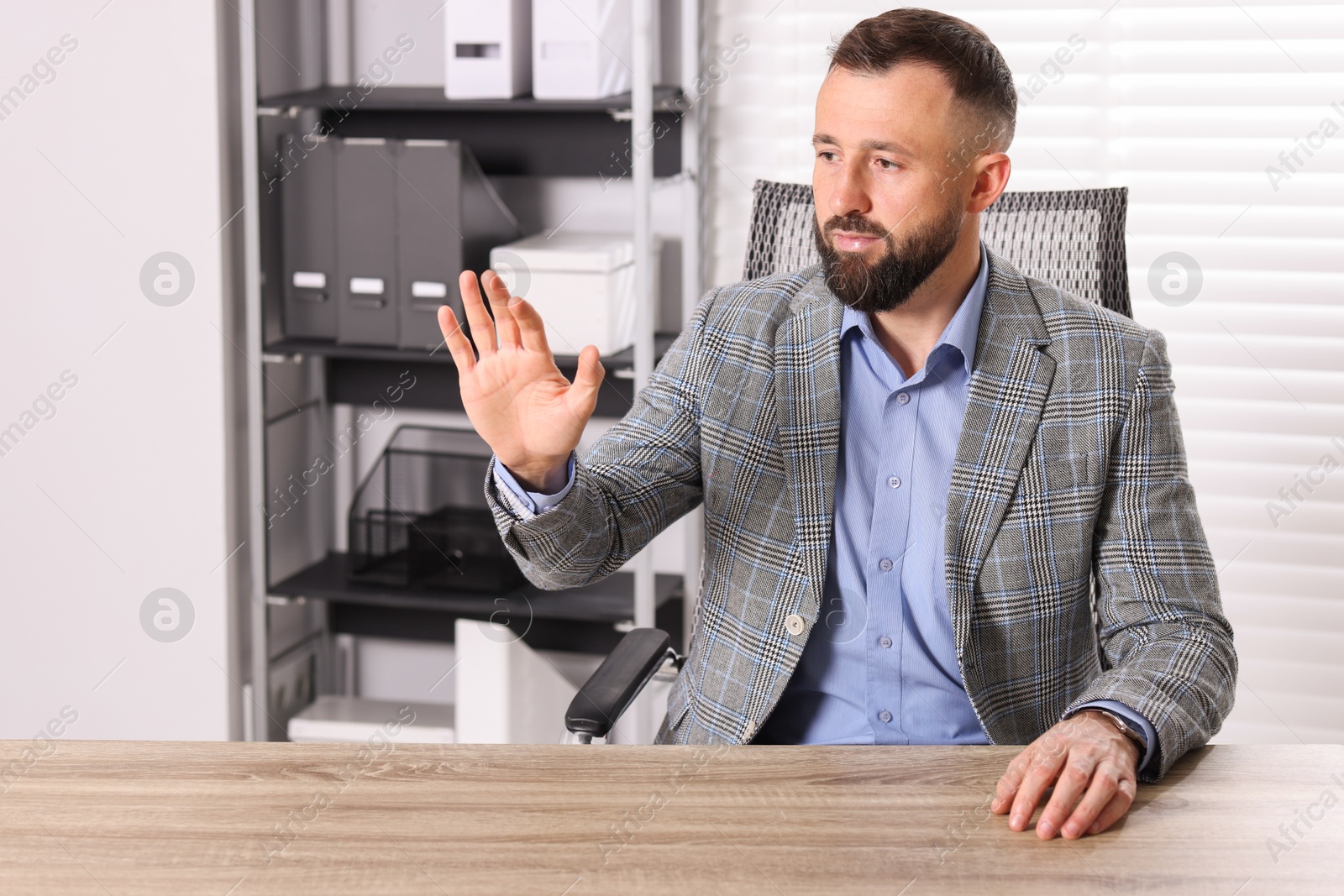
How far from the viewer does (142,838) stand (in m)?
0.96

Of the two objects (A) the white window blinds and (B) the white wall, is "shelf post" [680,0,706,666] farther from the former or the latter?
(B) the white wall

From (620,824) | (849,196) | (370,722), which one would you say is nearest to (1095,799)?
(620,824)

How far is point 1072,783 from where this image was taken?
1011 millimetres

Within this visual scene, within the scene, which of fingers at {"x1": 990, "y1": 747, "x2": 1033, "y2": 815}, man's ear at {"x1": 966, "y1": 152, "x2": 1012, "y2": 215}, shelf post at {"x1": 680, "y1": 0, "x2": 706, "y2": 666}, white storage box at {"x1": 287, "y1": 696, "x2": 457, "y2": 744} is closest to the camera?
fingers at {"x1": 990, "y1": 747, "x2": 1033, "y2": 815}

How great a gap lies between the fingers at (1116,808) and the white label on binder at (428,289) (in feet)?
5.52

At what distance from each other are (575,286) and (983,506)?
118 centimetres

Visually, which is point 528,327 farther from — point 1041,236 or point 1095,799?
point 1041,236

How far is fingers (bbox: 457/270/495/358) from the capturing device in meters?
1.17

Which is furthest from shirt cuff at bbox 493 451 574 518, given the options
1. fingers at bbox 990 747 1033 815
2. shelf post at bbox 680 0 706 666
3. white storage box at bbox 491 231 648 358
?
shelf post at bbox 680 0 706 666

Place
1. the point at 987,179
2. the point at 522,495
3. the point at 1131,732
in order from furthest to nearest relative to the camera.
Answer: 1. the point at 987,179
2. the point at 522,495
3. the point at 1131,732

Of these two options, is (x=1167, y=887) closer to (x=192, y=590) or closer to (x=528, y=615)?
(x=528, y=615)

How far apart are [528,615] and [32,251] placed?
122 cm

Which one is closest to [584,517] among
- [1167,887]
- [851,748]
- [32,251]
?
[851,748]

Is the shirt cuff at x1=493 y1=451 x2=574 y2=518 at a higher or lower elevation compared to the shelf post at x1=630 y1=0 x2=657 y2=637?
lower
